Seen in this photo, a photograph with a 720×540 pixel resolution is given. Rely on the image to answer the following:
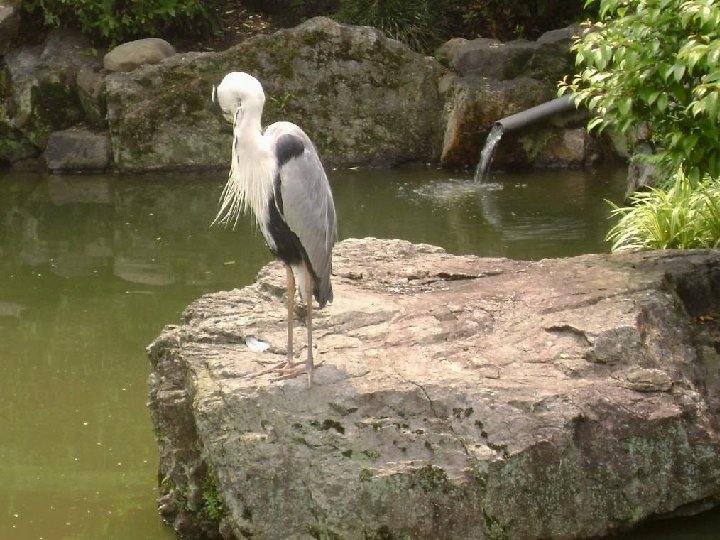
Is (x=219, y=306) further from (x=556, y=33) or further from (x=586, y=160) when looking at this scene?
(x=556, y=33)

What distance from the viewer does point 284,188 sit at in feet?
15.1

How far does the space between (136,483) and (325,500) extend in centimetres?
147

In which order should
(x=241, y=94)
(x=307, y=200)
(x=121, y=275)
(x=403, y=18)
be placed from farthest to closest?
(x=403, y=18), (x=121, y=275), (x=307, y=200), (x=241, y=94)

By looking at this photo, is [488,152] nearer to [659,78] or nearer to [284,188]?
[659,78]

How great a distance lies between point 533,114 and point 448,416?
8.07 meters

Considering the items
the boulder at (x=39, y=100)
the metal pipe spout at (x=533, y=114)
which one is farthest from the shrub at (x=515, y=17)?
the boulder at (x=39, y=100)

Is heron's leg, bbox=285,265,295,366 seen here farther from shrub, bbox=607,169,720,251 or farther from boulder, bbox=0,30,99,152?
boulder, bbox=0,30,99,152

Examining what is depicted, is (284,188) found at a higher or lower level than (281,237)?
higher

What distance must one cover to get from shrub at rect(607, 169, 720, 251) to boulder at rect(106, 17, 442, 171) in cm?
599

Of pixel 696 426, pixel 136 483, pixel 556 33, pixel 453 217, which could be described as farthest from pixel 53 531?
pixel 556 33

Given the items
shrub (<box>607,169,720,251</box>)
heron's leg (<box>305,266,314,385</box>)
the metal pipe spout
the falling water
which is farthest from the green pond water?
shrub (<box>607,169,720,251</box>)

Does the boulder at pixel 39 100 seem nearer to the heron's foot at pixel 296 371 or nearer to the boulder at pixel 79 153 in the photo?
the boulder at pixel 79 153

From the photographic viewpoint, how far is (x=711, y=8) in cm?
460

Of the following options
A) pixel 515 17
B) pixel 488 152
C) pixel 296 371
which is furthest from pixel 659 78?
pixel 515 17
